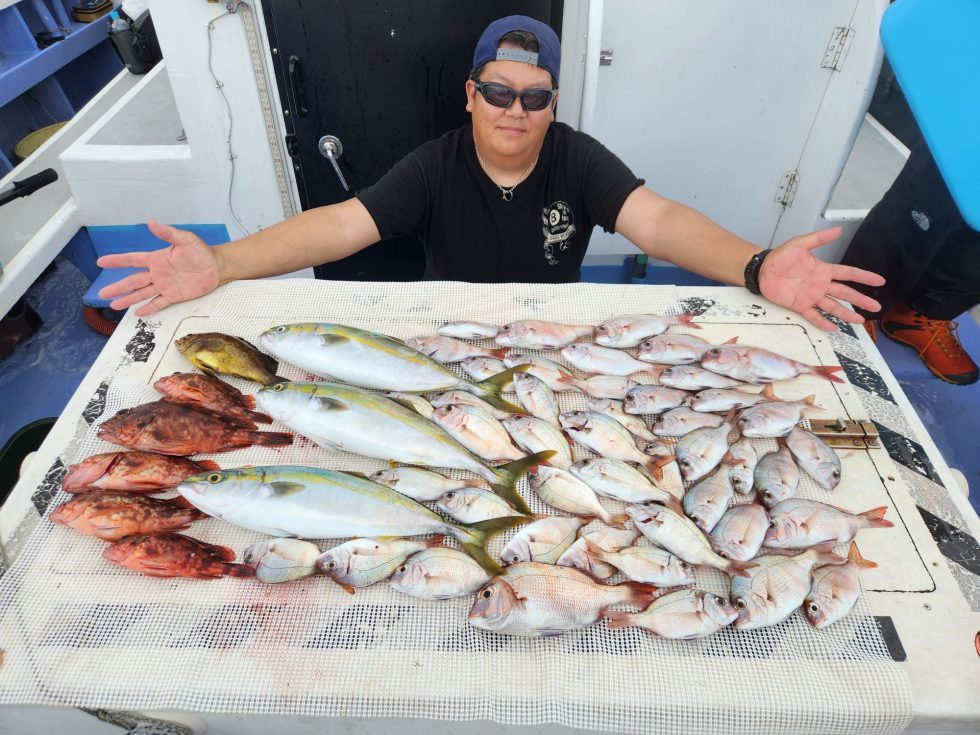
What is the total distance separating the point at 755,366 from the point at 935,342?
231 cm

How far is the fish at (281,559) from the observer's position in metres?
1.47

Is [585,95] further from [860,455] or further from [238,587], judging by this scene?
[238,587]

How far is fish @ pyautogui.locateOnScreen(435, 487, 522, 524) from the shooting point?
5.38 feet

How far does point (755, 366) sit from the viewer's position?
6.68ft

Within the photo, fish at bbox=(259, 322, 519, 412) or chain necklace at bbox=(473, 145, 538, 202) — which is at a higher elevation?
chain necklace at bbox=(473, 145, 538, 202)

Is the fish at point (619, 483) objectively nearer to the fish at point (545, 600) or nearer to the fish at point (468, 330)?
the fish at point (545, 600)

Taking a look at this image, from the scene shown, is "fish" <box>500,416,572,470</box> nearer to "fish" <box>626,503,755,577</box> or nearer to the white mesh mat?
"fish" <box>626,503,755,577</box>

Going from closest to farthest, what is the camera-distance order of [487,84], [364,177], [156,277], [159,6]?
[156,277], [487,84], [159,6], [364,177]

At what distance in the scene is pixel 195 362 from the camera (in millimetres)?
1995

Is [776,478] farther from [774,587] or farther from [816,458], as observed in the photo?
[774,587]

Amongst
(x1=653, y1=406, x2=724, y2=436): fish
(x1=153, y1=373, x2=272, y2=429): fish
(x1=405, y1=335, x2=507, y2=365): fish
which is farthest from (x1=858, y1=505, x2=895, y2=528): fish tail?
(x1=153, y1=373, x2=272, y2=429): fish

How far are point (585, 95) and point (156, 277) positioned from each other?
2.42 metres

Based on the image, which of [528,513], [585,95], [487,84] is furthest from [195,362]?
[585,95]

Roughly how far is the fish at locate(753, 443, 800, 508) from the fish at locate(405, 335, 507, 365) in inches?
37.1
